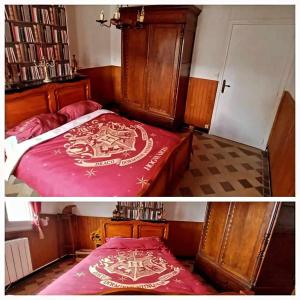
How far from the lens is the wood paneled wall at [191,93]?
2.69 meters

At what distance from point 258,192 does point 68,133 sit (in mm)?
1723

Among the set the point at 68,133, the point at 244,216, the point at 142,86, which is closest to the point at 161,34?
the point at 142,86

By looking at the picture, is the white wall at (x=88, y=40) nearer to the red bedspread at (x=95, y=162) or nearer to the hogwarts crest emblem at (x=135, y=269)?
the red bedspread at (x=95, y=162)

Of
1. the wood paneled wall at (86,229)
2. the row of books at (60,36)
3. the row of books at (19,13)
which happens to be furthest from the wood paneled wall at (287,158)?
the row of books at (60,36)

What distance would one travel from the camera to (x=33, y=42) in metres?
1.42

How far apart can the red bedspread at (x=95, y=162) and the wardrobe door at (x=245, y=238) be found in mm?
743

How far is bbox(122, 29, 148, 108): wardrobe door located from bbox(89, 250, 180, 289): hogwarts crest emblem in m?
2.00

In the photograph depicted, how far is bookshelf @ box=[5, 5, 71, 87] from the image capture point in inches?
44.4

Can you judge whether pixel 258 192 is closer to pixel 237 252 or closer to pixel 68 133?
pixel 237 252

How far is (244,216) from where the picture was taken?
5.22 feet

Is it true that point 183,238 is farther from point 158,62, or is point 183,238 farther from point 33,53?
point 158,62

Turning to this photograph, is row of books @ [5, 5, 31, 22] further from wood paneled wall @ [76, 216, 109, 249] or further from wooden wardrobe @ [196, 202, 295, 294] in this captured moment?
wooden wardrobe @ [196, 202, 295, 294]

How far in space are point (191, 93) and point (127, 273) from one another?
2473 millimetres

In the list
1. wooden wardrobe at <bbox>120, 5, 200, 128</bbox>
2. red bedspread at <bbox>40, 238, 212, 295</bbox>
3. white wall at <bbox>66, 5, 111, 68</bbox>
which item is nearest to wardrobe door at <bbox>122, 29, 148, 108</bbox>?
wooden wardrobe at <bbox>120, 5, 200, 128</bbox>
